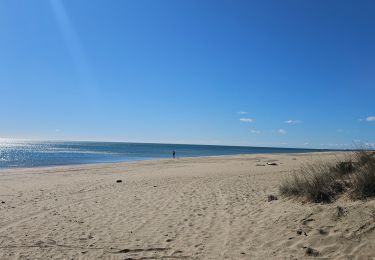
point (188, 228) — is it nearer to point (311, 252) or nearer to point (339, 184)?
point (311, 252)

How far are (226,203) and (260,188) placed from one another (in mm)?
3107

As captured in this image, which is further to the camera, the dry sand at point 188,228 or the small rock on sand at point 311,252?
the dry sand at point 188,228

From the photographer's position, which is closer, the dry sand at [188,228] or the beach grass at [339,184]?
the dry sand at [188,228]

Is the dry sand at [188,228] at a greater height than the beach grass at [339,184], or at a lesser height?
lesser

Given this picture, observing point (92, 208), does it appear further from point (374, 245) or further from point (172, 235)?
point (374, 245)

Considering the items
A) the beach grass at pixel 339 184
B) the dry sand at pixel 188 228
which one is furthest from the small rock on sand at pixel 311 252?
the beach grass at pixel 339 184

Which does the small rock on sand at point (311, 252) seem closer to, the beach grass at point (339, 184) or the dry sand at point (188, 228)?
the dry sand at point (188, 228)

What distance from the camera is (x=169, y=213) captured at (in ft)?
32.5

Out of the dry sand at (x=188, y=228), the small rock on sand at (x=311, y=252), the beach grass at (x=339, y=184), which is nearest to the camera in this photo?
the small rock on sand at (x=311, y=252)

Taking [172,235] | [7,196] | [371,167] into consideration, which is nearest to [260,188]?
[371,167]

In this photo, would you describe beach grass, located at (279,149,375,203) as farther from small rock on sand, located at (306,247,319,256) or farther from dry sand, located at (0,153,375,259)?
small rock on sand, located at (306,247,319,256)

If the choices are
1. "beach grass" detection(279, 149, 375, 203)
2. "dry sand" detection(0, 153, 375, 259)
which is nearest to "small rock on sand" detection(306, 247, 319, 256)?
"dry sand" detection(0, 153, 375, 259)

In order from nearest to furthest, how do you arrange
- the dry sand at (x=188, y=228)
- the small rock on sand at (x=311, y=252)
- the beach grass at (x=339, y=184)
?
the small rock on sand at (x=311, y=252)
the dry sand at (x=188, y=228)
the beach grass at (x=339, y=184)

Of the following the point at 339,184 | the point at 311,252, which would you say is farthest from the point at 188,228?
the point at 339,184
